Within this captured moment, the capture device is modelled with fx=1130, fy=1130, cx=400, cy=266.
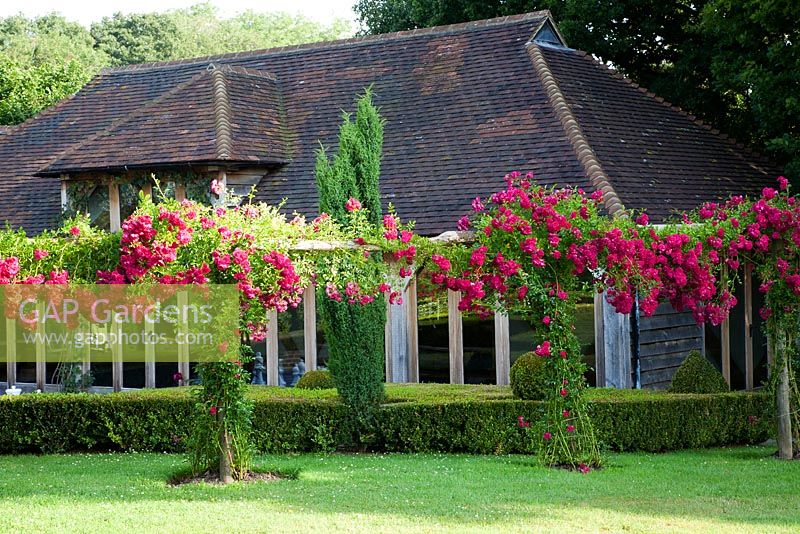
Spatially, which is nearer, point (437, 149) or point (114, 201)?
point (437, 149)

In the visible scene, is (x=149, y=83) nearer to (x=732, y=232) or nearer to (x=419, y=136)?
(x=419, y=136)

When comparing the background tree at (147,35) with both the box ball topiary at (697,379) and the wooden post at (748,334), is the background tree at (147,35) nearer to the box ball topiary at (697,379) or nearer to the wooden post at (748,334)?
the wooden post at (748,334)

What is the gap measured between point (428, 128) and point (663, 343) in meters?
5.94

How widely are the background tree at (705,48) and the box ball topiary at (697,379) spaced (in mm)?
5599

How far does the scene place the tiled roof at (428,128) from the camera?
62.6 feet

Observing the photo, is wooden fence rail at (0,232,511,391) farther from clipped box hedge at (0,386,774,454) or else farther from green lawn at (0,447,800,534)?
green lawn at (0,447,800,534)

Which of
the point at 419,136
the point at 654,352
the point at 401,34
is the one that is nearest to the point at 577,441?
the point at 654,352

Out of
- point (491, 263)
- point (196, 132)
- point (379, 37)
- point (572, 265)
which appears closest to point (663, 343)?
point (572, 265)

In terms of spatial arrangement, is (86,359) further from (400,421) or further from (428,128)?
(400,421)

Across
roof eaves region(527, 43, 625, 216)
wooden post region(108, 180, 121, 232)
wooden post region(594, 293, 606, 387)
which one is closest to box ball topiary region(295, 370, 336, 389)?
wooden post region(594, 293, 606, 387)

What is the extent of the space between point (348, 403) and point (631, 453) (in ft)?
11.7

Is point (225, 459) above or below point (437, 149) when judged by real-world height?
below

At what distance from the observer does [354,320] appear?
14250 mm

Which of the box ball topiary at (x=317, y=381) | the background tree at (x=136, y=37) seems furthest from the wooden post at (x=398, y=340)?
the background tree at (x=136, y=37)
